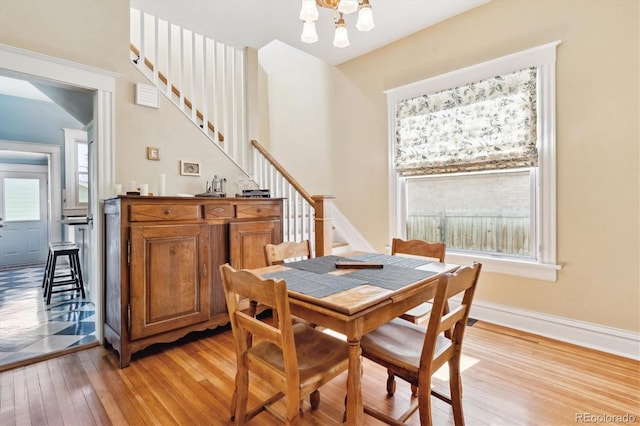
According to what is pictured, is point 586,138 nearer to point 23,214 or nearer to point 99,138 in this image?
point 99,138

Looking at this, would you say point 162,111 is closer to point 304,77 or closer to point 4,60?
point 4,60

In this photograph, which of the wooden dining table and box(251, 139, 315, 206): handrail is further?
box(251, 139, 315, 206): handrail

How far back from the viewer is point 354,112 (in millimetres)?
4062

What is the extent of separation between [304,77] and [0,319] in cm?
449

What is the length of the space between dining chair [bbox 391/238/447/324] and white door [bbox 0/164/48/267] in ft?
23.0

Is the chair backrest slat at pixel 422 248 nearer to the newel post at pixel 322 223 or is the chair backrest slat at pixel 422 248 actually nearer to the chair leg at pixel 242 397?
A: the newel post at pixel 322 223

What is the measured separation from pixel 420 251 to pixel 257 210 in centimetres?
149

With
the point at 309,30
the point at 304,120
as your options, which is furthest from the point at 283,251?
the point at 304,120

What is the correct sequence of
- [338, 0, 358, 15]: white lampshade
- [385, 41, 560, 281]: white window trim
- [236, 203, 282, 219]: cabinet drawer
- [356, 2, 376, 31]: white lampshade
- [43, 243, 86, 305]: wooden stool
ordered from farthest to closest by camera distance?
[43, 243, 86, 305]: wooden stool < [236, 203, 282, 219]: cabinet drawer < [385, 41, 560, 281]: white window trim < [356, 2, 376, 31]: white lampshade < [338, 0, 358, 15]: white lampshade

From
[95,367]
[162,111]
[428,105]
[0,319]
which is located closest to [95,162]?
[162,111]

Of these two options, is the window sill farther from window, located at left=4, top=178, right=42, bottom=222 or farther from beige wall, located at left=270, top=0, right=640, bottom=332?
window, located at left=4, top=178, right=42, bottom=222

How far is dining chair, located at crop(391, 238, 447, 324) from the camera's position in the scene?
1.99 meters

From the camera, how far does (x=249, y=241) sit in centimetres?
287

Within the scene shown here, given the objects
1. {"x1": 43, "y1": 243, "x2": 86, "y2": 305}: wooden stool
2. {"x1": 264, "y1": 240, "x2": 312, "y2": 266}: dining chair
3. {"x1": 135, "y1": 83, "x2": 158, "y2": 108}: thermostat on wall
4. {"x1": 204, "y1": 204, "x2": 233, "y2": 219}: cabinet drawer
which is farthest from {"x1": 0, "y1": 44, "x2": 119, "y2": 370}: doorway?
{"x1": 264, "y1": 240, "x2": 312, "y2": 266}: dining chair
